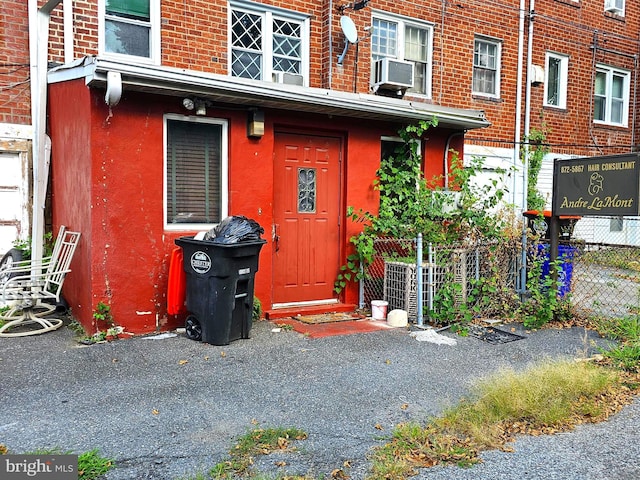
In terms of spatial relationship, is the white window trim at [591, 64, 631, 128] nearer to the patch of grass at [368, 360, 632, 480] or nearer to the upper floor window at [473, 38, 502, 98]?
the upper floor window at [473, 38, 502, 98]

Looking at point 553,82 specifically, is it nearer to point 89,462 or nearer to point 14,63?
point 14,63

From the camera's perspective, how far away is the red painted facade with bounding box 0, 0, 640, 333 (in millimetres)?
6188

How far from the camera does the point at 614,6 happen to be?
1437 cm

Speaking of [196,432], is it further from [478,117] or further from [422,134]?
[478,117]

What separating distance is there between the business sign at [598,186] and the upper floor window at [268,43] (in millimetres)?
4937

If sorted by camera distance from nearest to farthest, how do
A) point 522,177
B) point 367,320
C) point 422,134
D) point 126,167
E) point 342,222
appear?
point 126,167, point 367,320, point 342,222, point 422,134, point 522,177

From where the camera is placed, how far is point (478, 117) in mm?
8633

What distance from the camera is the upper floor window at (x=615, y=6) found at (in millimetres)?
14266

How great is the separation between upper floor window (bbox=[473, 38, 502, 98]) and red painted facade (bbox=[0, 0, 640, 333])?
24 centimetres

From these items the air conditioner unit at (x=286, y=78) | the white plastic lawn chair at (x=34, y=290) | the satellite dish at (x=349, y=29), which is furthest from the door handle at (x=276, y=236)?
the satellite dish at (x=349, y=29)

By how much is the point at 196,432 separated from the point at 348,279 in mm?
4294

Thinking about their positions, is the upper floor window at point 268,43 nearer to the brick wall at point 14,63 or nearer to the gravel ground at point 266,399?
the brick wall at point 14,63

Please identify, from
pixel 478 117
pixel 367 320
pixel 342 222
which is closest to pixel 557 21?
pixel 478 117

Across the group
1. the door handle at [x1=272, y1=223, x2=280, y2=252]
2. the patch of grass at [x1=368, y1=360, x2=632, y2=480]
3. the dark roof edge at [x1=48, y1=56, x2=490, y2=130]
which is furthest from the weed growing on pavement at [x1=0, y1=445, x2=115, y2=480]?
the door handle at [x1=272, y1=223, x2=280, y2=252]
